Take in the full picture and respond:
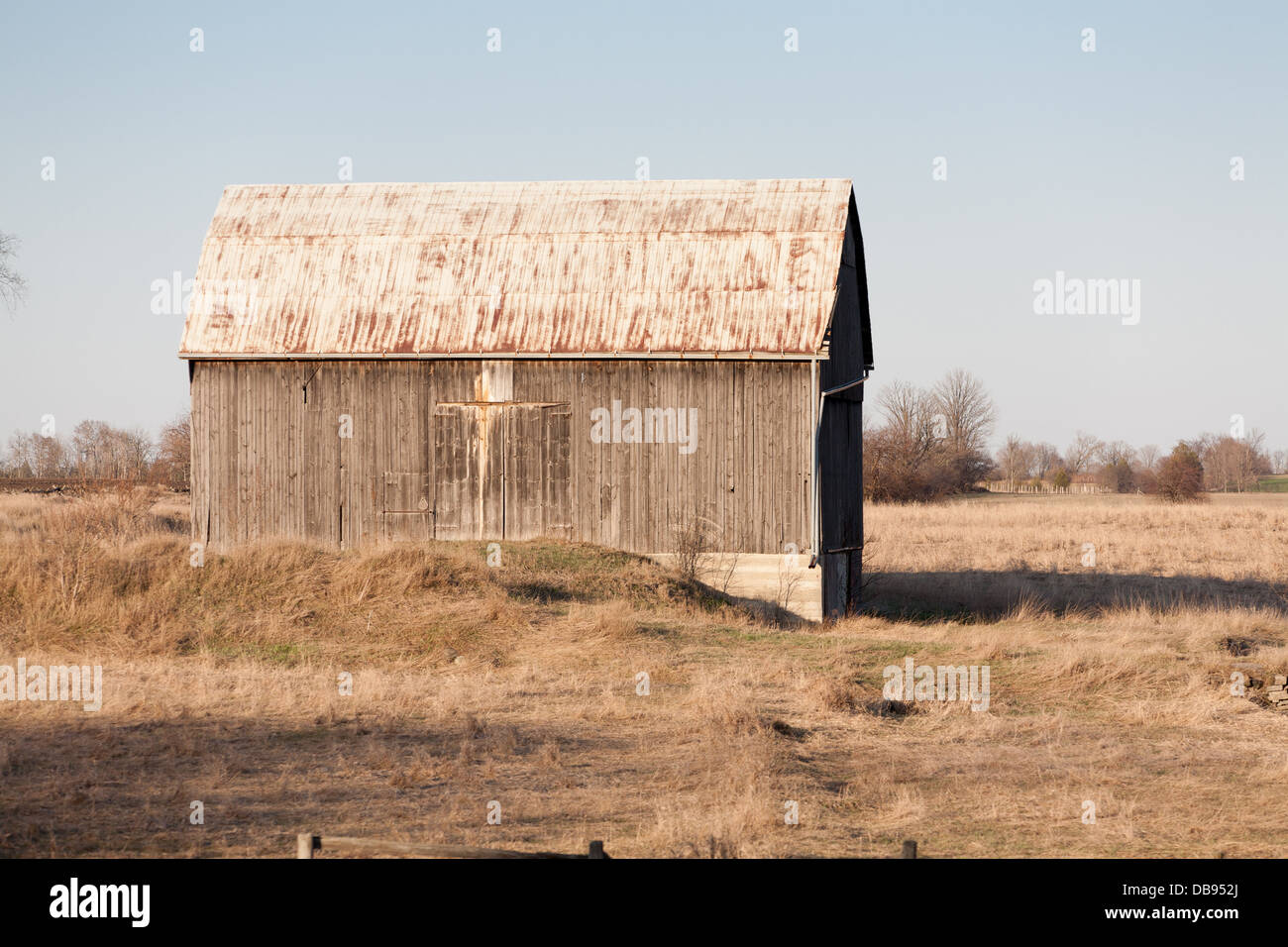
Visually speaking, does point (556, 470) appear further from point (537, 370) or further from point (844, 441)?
point (844, 441)

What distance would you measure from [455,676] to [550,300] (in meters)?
9.74

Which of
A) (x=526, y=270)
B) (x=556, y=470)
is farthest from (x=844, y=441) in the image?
(x=526, y=270)

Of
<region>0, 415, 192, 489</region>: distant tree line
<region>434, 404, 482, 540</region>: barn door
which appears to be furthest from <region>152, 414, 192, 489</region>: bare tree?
<region>434, 404, 482, 540</region>: barn door

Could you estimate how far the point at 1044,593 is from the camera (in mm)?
27266

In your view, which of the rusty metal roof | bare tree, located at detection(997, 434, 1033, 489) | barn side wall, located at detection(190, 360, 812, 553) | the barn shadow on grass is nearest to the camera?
barn side wall, located at detection(190, 360, 812, 553)

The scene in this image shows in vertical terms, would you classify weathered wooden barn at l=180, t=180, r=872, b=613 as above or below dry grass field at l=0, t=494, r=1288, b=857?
above

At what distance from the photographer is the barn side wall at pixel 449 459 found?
21.9 metres

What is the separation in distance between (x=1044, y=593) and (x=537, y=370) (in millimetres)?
12752

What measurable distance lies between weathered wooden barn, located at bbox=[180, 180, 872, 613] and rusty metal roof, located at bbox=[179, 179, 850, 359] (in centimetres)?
4

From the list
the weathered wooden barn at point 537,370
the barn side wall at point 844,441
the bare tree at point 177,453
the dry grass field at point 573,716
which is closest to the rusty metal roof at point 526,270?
the weathered wooden barn at point 537,370

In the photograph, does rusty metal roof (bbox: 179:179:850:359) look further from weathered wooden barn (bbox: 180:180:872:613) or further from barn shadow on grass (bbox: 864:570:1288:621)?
barn shadow on grass (bbox: 864:570:1288:621)

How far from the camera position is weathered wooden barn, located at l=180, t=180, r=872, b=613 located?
22.0 m

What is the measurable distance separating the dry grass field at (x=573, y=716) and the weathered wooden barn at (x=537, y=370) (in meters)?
1.52

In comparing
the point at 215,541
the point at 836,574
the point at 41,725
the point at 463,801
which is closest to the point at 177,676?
the point at 41,725
